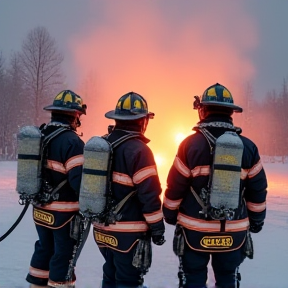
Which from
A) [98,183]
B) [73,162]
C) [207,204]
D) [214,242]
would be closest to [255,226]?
[214,242]

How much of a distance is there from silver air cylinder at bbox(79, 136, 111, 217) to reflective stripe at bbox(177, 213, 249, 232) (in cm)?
85

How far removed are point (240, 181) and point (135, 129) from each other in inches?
45.9

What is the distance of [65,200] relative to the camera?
14.2 feet

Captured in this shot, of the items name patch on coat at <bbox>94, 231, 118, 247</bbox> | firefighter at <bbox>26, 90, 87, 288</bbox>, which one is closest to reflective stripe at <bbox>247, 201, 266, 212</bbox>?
name patch on coat at <bbox>94, 231, 118, 247</bbox>

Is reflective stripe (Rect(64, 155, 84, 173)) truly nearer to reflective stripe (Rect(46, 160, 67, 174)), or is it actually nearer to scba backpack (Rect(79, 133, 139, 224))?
reflective stripe (Rect(46, 160, 67, 174))

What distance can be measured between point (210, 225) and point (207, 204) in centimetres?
22

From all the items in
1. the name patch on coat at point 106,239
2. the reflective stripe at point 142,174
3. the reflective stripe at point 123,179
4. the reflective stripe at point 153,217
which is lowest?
the name patch on coat at point 106,239

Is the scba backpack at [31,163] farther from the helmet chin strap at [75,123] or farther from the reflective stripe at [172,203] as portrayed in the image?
the reflective stripe at [172,203]

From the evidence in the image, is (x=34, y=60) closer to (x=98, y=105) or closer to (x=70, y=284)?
(x=98, y=105)

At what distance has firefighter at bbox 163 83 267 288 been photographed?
3742 millimetres

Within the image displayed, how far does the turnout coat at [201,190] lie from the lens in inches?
147

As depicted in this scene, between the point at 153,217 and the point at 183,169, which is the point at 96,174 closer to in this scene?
the point at 153,217

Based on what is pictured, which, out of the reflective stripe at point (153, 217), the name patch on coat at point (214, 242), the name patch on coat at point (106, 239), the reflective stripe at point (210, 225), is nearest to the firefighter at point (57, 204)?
the name patch on coat at point (106, 239)

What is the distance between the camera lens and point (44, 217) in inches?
171
